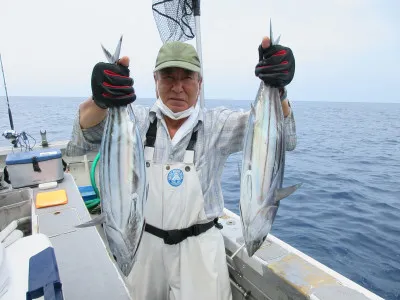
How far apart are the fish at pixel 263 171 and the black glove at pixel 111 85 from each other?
722mm

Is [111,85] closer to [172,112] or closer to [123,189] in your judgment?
[123,189]

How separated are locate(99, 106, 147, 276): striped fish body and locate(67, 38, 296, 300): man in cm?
48

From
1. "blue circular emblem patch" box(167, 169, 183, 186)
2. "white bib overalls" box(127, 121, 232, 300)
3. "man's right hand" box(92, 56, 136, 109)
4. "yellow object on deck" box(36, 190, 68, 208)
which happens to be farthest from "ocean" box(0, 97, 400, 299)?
"man's right hand" box(92, 56, 136, 109)

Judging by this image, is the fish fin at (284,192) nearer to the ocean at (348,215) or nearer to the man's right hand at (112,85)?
the man's right hand at (112,85)

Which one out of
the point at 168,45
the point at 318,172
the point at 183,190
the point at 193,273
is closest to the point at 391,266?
the point at 193,273

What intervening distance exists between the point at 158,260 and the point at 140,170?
106 cm

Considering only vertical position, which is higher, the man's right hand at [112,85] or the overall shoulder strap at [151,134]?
the man's right hand at [112,85]

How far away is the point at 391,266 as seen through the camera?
179 inches

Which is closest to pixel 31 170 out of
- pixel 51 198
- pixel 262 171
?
pixel 51 198

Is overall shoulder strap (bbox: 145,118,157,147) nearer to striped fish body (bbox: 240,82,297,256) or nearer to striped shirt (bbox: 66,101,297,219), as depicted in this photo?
striped shirt (bbox: 66,101,297,219)

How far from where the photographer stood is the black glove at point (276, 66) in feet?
5.22

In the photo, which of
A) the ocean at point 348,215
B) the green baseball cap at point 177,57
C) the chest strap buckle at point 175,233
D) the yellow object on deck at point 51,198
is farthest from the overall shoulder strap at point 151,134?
the ocean at point 348,215

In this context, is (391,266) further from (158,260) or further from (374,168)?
(374,168)

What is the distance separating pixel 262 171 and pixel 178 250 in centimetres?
102
